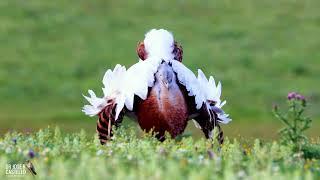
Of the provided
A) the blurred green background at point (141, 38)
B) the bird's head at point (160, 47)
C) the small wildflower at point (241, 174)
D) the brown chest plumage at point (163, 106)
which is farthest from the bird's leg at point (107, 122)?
the blurred green background at point (141, 38)

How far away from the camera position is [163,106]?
31.2 feet

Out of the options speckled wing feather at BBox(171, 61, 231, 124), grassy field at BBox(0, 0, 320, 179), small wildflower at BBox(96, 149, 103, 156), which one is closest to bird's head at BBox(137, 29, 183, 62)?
speckled wing feather at BBox(171, 61, 231, 124)

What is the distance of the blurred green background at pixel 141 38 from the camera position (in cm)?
2852

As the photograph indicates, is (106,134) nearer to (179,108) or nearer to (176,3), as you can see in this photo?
(179,108)

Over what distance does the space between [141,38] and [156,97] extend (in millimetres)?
24497

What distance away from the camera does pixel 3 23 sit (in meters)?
35.2

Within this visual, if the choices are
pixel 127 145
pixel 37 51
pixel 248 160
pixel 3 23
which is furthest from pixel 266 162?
pixel 3 23

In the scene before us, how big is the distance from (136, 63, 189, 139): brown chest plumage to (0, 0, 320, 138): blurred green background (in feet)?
47.3

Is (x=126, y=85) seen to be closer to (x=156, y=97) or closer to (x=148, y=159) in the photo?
(x=156, y=97)

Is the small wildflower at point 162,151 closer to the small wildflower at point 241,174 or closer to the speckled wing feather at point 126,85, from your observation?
the small wildflower at point 241,174

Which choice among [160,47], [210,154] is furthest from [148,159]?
[160,47]

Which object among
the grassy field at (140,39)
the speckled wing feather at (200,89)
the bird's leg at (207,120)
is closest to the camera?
the speckled wing feather at (200,89)

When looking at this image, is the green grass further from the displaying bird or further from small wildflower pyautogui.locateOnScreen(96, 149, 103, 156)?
the displaying bird

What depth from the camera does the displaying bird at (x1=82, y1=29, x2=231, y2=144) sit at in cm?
951
